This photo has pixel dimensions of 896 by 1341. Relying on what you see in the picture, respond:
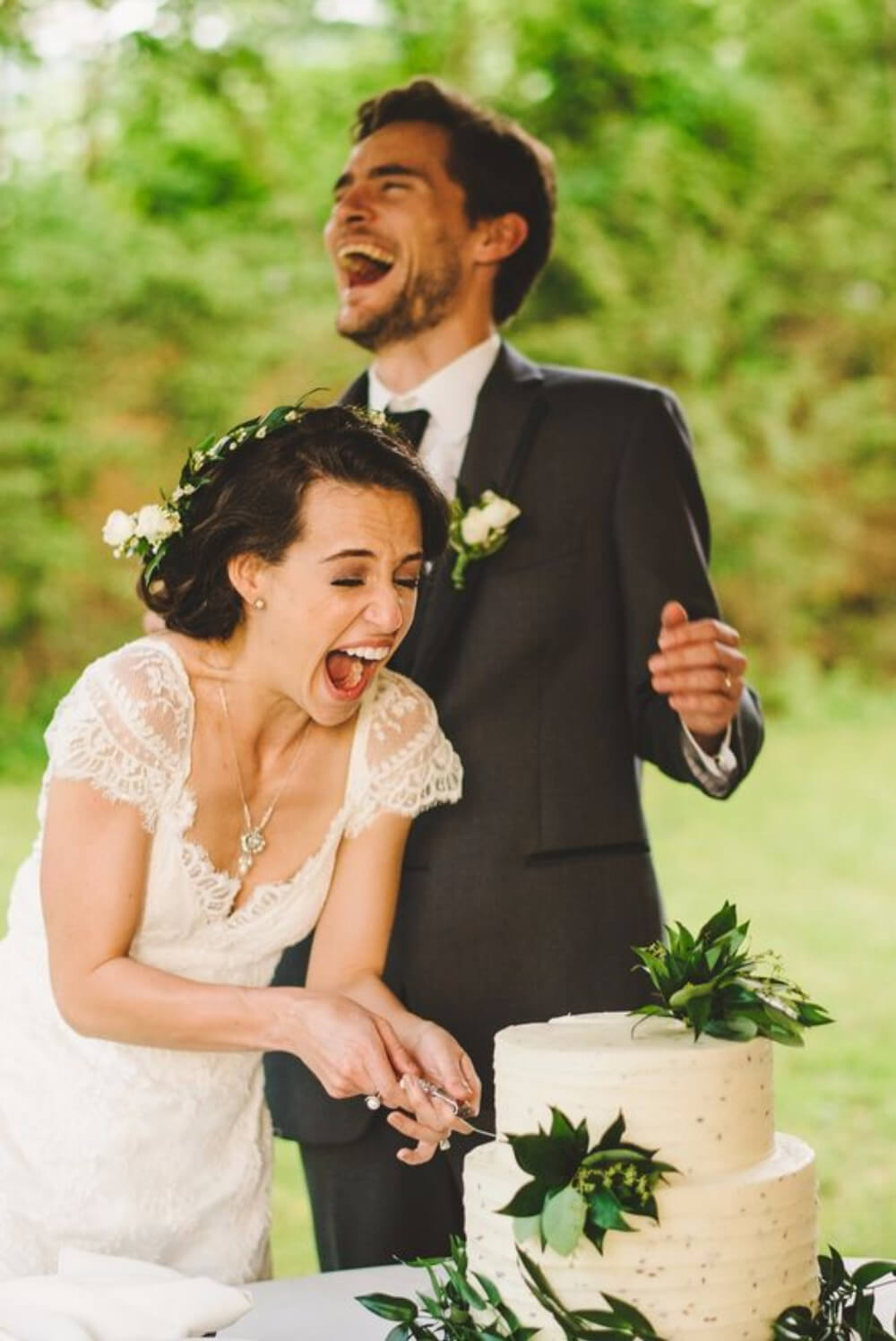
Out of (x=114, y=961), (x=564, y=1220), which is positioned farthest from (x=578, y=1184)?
(x=114, y=961)

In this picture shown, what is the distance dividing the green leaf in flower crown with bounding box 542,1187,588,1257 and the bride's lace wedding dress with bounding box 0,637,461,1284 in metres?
0.83

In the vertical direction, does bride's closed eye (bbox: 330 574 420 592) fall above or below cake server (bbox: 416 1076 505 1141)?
above

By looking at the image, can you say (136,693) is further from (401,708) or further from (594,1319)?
(594,1319)

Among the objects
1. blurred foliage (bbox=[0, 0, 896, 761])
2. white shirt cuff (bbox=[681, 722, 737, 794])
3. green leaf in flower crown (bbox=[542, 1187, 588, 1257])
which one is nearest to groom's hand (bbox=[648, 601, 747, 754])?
white shirt cuff (bbox=[681, 722, 737, 794])

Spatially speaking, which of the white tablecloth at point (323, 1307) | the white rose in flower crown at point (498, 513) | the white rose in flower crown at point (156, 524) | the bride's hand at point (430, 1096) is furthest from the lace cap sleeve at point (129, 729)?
the white rose in flower crown at point (498, 513)

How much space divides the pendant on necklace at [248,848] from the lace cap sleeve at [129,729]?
0.15 m

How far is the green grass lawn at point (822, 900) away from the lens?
6.26m

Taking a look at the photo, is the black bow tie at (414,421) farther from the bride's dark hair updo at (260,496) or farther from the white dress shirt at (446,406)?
the bride's dark hair updo at (260,496)

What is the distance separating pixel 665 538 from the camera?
9.02 ft

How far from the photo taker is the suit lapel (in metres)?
2.71

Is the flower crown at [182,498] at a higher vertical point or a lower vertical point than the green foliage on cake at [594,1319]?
higher

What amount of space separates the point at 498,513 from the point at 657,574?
0.26 metres

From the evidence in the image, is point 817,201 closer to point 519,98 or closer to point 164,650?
point 519,98

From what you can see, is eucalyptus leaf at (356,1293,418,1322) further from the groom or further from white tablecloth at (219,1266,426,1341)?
the groom
